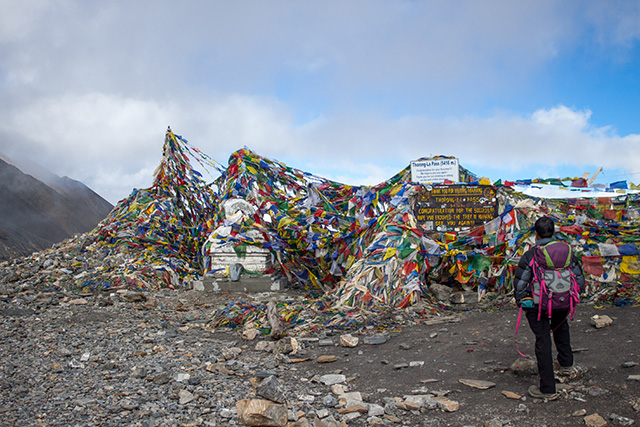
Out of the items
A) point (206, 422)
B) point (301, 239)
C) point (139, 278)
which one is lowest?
point (206, 422)

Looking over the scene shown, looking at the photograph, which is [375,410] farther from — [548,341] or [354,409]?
[548,341]

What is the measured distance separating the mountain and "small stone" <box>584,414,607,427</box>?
910 inches

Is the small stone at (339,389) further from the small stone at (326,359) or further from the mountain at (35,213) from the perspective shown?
the mountain at (35,213)

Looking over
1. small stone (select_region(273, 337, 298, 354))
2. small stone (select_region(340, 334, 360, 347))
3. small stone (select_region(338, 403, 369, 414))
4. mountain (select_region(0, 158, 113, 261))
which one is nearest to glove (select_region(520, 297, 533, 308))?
small stone (select_region(338, 403, 369, 414))

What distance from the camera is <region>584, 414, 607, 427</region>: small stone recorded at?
3.42 metres

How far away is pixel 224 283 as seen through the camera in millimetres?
10297

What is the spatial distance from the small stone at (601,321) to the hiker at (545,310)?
186 cm

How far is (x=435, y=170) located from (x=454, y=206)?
1297mm

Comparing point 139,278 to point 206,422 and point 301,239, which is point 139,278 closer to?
point 301,239

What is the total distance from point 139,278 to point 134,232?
2519 mm

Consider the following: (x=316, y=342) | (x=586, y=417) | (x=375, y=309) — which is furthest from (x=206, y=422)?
(x=375, y=309)

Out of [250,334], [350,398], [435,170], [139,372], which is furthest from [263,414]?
[435,170]

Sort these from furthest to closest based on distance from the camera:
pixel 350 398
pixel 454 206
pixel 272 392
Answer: pixel 454 206 → pixel 350 398 → pixel 272 392

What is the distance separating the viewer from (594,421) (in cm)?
345
